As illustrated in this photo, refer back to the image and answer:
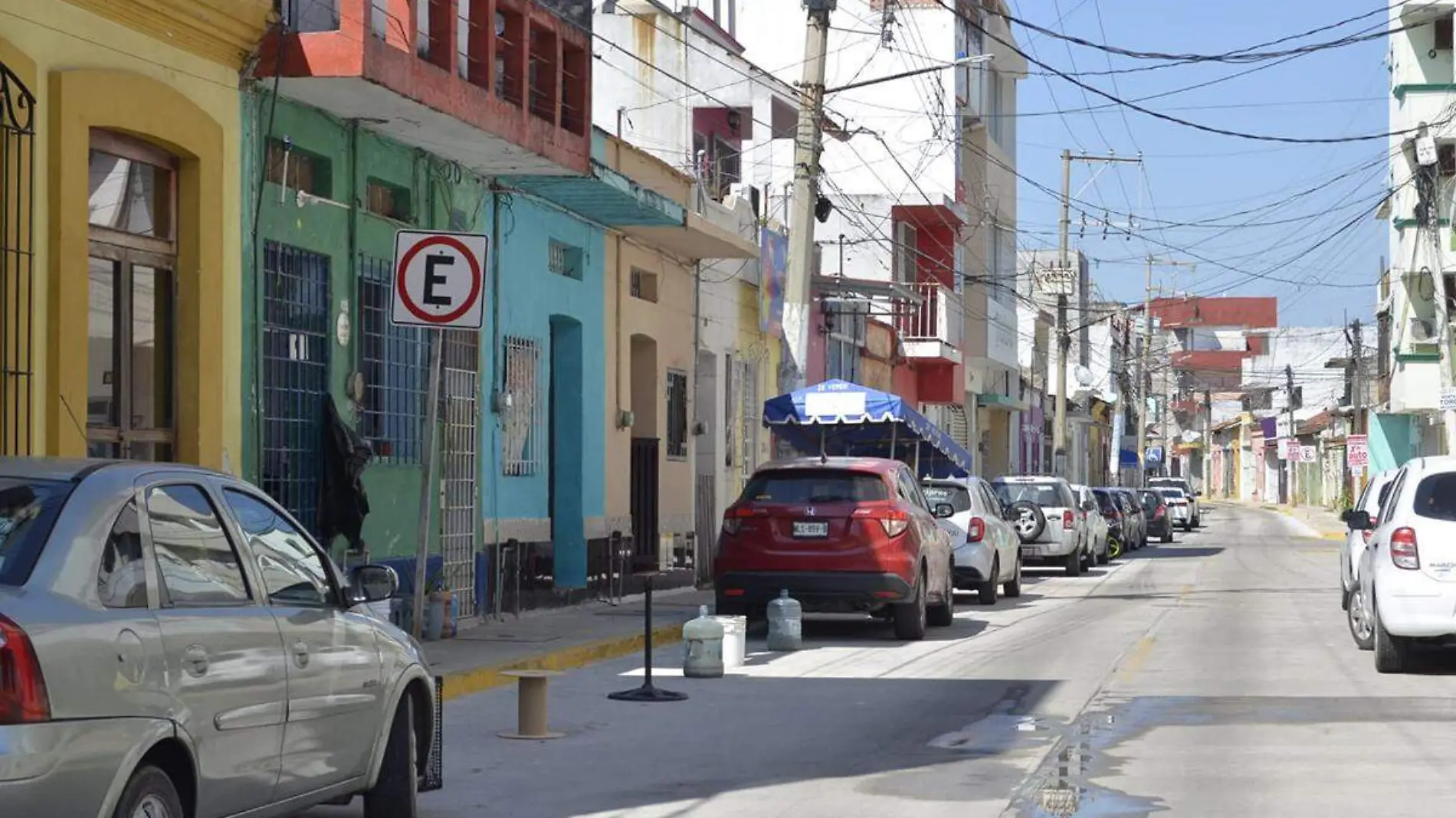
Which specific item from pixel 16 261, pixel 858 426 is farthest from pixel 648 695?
pixel 858 426

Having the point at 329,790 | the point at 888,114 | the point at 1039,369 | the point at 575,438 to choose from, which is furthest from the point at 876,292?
the point at 1039,369

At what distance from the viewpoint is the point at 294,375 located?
55.3 feet

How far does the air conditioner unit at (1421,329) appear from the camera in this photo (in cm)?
5650

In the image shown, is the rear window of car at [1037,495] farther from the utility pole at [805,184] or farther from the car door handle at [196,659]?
the car door handle at [196,659]

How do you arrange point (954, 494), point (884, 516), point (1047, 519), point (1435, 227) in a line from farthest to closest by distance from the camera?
1. point (1435, 227)
2. point (1047, 519)
3. point (954, 494)
4. point (884, 516)

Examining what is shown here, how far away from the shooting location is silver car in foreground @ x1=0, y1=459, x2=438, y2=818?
605cm

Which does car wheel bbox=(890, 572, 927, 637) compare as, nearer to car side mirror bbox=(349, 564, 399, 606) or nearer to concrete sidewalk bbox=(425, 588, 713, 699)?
concrete sidewalk bbox=(425, 588, 713, 699)

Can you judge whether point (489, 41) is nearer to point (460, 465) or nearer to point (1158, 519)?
point (460, 465)

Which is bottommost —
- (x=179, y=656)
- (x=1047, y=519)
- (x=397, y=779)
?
(x=397, y=779)

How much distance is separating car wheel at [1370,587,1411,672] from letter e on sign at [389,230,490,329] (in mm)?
7784

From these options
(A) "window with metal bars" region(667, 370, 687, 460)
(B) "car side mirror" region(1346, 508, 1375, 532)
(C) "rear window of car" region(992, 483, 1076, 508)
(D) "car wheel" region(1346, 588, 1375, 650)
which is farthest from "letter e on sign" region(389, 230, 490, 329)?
(C) "rear window of car" region(992, 483, 1076, 508)

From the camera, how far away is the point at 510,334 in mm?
21484

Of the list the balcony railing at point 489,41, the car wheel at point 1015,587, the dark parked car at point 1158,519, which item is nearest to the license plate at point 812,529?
the balcony railing at point 489,41

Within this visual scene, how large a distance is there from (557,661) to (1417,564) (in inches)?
272
